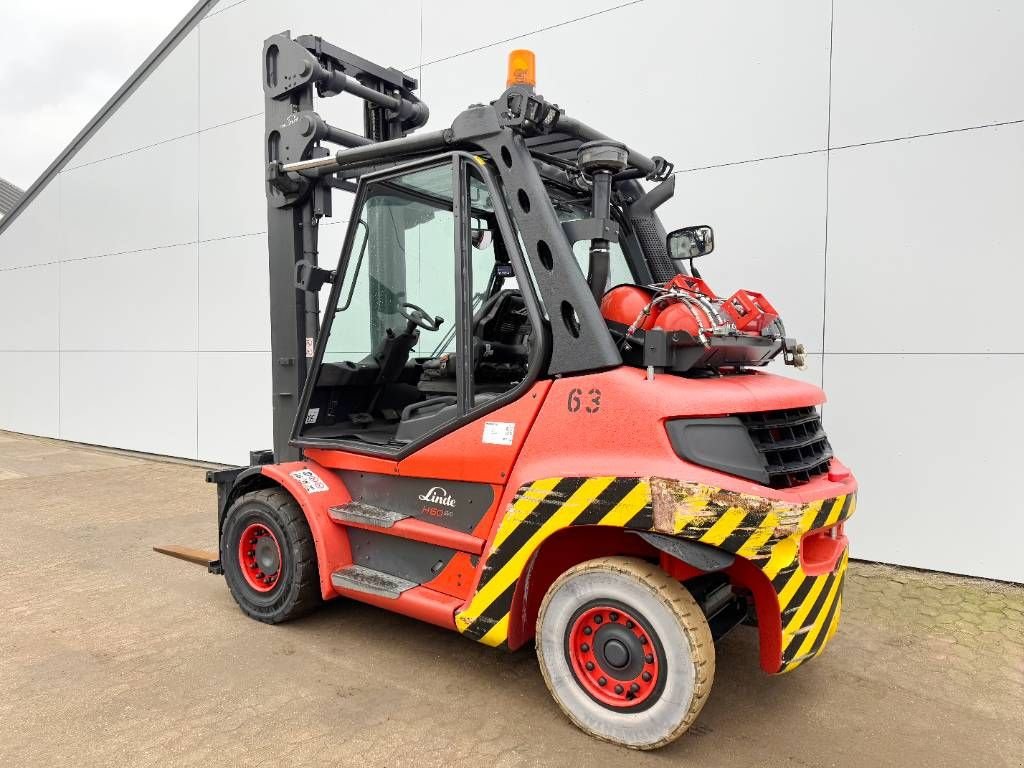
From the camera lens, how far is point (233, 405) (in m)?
9.55

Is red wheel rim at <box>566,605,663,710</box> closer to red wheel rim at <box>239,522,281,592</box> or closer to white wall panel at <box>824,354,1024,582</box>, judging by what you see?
red wheel rim at <box>239,522,281,592</box>

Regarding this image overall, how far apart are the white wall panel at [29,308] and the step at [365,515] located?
1140 centimetres

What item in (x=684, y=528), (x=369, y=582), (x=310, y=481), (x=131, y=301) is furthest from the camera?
(x=131, y=301)

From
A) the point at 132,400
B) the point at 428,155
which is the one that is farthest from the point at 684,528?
the point at 132,400

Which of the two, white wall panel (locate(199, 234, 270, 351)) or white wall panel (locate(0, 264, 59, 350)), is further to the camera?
white wall panel (locate(0, 264, 59, 350))

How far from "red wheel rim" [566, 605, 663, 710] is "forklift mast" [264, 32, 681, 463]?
989mm

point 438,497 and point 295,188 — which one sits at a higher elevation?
point 295,188

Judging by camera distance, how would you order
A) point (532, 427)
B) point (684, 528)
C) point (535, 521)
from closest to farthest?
point (684, 528), point (535, 521), point (532, 427)

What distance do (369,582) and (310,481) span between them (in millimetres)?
654

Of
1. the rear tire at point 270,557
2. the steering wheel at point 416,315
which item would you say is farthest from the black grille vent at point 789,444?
the rear tire at point 270,557

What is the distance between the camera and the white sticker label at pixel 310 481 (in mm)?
3828

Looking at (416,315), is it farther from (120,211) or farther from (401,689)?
(120,211)

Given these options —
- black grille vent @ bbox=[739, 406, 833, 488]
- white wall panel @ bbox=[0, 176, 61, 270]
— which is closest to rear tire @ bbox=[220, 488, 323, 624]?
black grille vent @ bbox=[739, 406, 833, 488]

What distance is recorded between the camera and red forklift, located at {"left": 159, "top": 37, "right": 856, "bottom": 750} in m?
2.72
